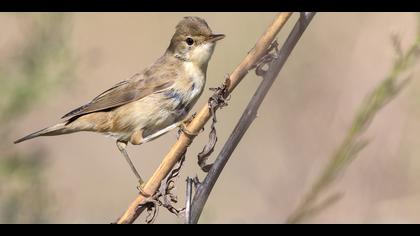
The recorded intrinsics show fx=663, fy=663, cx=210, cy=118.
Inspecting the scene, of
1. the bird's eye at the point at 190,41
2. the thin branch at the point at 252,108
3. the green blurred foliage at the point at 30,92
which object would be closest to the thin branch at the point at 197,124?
the thin branch at the point at 252,108

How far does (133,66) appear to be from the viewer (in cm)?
812

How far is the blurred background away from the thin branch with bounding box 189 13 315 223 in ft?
2.54

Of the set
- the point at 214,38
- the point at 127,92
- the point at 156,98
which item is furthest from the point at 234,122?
the point at 214,38

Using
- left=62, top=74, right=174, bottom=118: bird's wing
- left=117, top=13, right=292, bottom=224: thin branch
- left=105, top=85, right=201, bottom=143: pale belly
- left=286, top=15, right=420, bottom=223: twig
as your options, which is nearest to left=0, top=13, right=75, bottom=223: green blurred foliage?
left=62, top=74, right=174, bottom=118: bird's wing

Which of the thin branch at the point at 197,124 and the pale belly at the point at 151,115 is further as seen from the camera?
the pale belly at the point at 151,115

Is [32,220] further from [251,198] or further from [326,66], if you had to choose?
[326,66]

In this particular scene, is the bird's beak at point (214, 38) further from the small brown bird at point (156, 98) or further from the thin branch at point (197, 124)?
the thin branch at point (197, 124)

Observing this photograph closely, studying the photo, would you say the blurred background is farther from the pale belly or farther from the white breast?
the white breast

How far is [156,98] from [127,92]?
0.31 m

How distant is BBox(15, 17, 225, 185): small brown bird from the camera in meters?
3.87

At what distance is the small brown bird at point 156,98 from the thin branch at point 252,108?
2075mm

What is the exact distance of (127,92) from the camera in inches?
167

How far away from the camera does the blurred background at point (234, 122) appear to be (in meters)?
4.31

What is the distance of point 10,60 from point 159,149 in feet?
10.3
